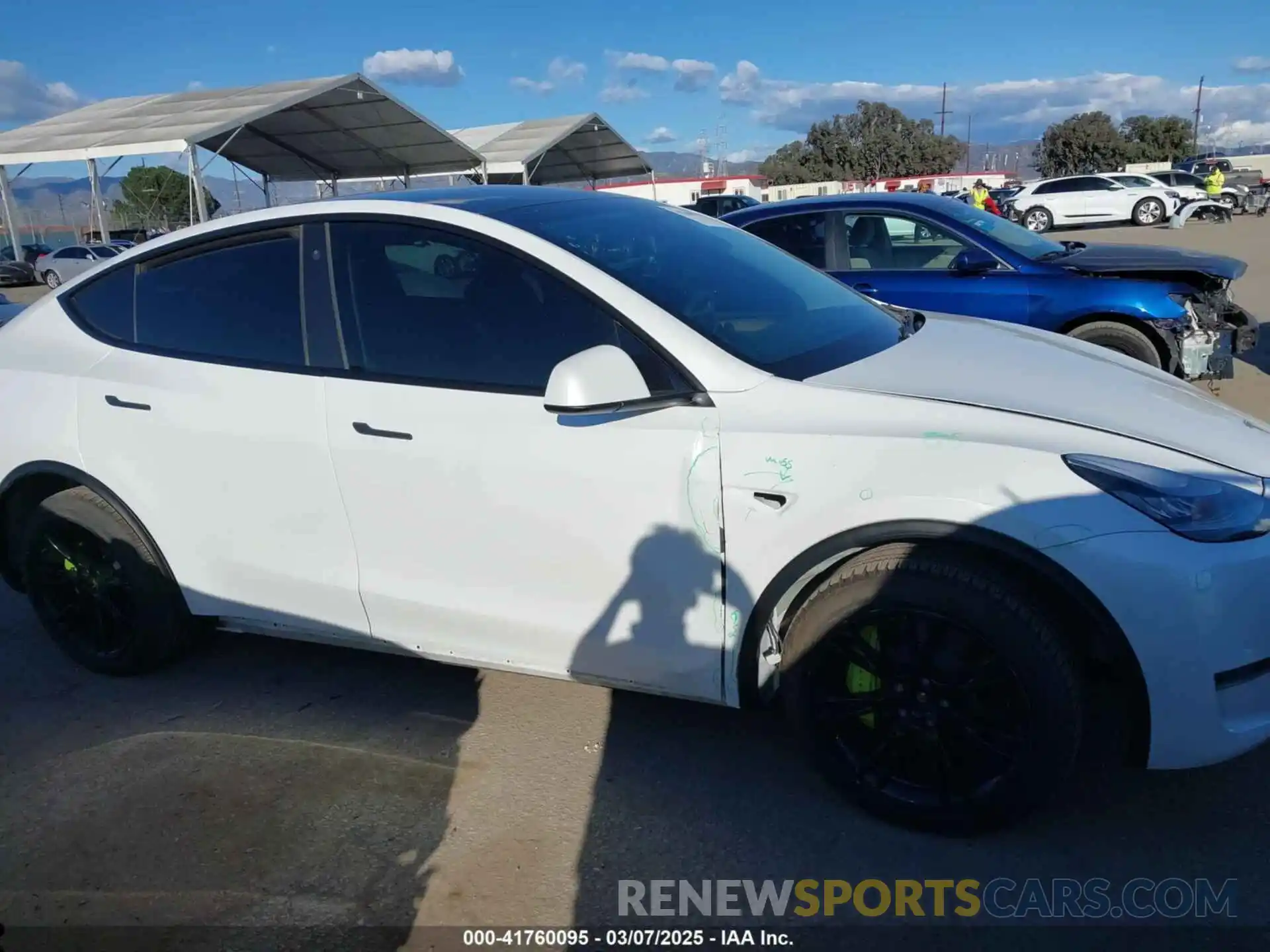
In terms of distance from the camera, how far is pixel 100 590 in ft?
11.5

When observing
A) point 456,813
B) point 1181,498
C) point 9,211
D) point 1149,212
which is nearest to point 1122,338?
point 1181,498

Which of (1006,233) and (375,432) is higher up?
(1006,233)

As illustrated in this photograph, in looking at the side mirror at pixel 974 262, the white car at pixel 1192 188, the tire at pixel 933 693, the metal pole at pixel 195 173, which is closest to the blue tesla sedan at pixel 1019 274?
the side mirror at pixel 974 262

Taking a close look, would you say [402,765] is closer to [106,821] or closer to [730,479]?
[106,821]

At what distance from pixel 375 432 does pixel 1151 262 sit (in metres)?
5.54

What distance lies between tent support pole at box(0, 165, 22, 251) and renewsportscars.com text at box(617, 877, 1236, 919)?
1222 inches

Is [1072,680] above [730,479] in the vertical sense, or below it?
below

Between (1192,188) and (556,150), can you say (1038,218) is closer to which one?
(1192,188)

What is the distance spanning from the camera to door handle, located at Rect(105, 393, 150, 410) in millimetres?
3223

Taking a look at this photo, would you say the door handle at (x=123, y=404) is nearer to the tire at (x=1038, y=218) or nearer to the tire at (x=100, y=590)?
the tire at (x=100, y=590)

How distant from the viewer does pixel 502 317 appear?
2.81m

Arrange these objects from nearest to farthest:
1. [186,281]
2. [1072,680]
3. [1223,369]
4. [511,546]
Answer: [1072,680], [511,546], [186,281], [1223,369]

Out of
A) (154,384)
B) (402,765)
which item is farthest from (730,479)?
(154,384)

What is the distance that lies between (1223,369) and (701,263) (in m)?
4.71
